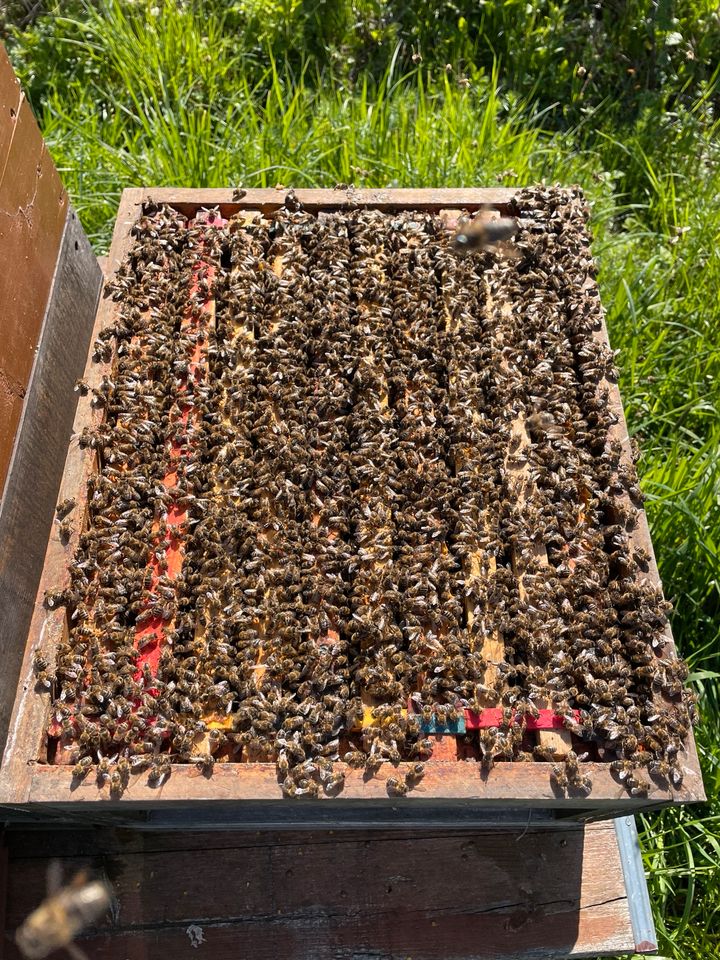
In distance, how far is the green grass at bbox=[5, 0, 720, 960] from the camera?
5.02 meters

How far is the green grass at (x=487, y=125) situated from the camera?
502 centimetres

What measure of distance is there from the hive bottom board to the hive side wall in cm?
101

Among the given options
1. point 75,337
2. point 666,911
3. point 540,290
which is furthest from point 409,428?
point 666,911

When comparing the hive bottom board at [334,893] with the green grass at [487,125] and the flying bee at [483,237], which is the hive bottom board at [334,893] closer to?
the green grass at [487,125]

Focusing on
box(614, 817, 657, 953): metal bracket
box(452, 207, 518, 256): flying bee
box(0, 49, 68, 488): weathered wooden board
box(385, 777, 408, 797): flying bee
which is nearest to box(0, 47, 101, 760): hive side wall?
box(0, 49, 68, 488): weathered wooden board

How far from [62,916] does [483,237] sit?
377 centimetres

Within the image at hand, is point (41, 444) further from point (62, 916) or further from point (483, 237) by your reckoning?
point (483, 237)

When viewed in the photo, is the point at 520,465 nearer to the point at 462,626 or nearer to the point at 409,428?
the point at 409,428

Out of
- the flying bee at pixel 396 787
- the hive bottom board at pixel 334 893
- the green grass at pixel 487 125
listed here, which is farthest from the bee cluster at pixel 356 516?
→ the green grass at pixel 487 125

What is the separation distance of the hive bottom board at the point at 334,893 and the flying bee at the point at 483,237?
2843 millimetres

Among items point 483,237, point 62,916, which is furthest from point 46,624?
point 483,237

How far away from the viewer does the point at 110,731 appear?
8.53ft

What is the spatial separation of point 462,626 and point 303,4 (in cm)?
607

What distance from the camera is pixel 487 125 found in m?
5.87
